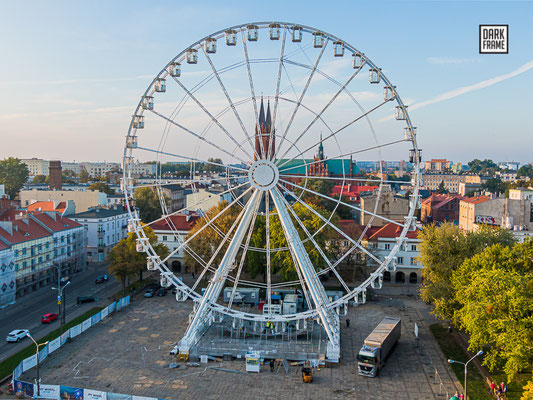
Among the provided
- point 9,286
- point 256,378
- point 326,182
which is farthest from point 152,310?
point 326,182

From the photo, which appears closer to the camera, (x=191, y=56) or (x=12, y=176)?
(x=191, y=56)

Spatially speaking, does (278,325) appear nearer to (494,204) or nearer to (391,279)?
(391,279)

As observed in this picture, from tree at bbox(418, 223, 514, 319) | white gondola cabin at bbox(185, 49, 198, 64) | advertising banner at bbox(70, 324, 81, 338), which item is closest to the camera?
white gondola cabin at bbox(185, 49, 198, 64)

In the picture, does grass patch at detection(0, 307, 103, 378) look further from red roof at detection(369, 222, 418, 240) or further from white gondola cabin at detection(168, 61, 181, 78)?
red roof at detection(369, 222, 418, 240)

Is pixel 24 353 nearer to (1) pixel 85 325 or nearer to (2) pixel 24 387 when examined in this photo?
(1) pixel 85 325

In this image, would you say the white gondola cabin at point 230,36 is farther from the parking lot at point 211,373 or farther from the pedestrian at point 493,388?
the pedestrian at point 493,388

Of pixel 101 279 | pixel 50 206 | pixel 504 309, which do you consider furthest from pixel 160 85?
pixel 50 206

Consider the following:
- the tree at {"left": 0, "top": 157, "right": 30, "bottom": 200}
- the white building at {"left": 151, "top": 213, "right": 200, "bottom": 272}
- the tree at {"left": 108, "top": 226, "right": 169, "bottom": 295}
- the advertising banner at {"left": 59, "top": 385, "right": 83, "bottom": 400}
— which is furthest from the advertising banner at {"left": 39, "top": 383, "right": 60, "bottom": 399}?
the tree at {"left": 0, "top": 157, "right": 30, "bottom": 200}
